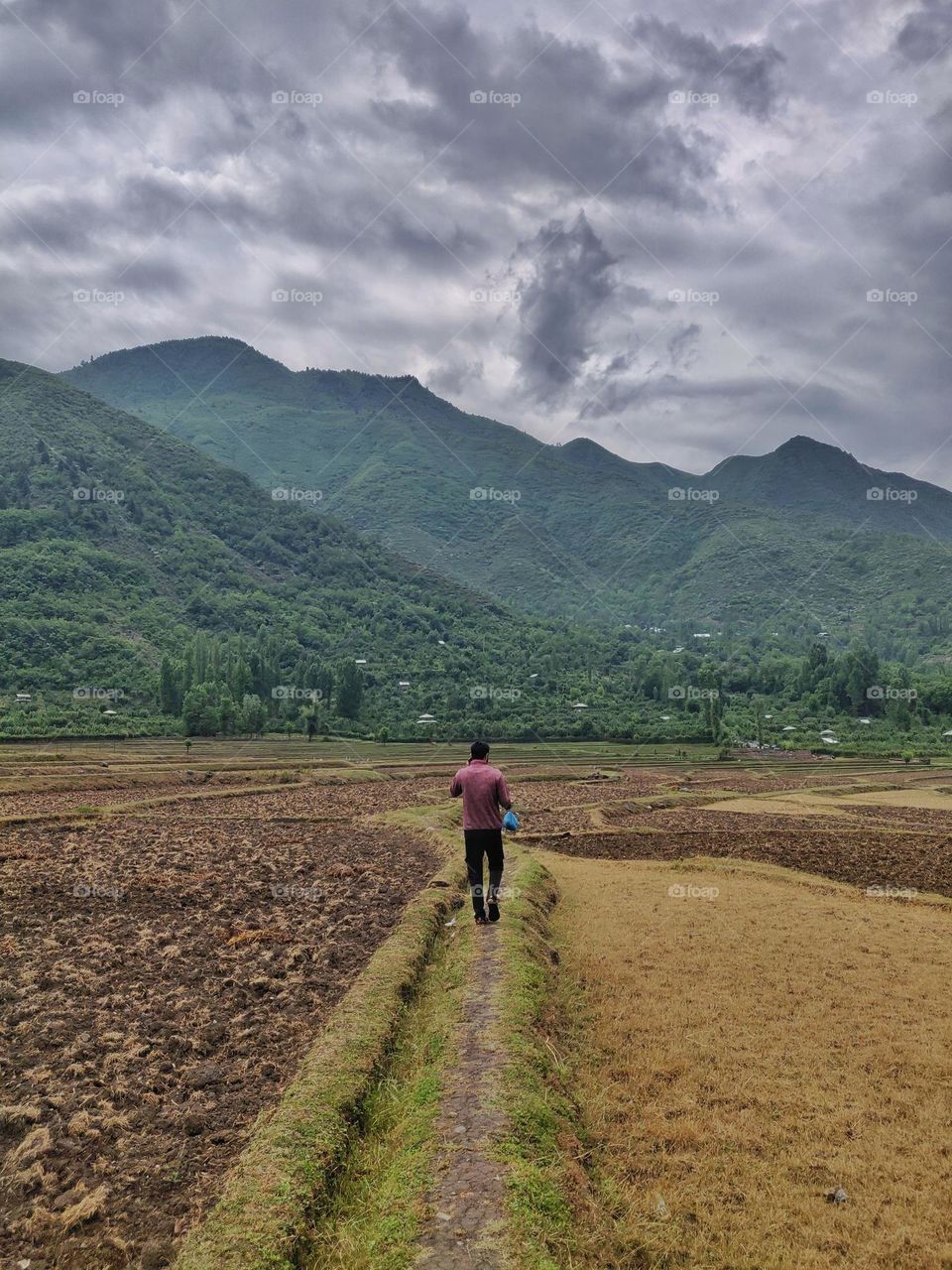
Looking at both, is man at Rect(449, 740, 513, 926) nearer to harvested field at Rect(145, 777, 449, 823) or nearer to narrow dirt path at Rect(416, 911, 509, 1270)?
narrow dirt path at Rect(416, 911, 509, 1270)

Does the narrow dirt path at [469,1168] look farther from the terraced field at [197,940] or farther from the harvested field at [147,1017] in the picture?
the harvested field at [147,1017]

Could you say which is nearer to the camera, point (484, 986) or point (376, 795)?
point (484, 986)

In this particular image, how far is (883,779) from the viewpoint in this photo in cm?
6594

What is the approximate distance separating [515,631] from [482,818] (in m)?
187

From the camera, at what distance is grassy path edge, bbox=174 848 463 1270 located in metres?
5.20

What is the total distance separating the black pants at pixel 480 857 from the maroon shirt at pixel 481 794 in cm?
16

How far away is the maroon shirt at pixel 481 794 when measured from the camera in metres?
12.6

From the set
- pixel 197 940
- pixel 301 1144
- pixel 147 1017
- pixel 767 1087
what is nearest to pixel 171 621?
pixel 197 940

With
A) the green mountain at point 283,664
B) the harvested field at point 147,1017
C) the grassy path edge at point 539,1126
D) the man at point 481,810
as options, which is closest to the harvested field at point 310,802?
the harvested field at point 147,1017

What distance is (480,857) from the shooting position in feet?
44.3

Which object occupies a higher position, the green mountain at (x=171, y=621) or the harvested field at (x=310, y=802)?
the green mountain at (x=171, y=621)

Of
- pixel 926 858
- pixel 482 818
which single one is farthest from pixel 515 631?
pixel 482 818

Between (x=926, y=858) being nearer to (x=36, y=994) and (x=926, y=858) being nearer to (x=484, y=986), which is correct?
(x=484, y=986)

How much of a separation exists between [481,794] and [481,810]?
31 cm
